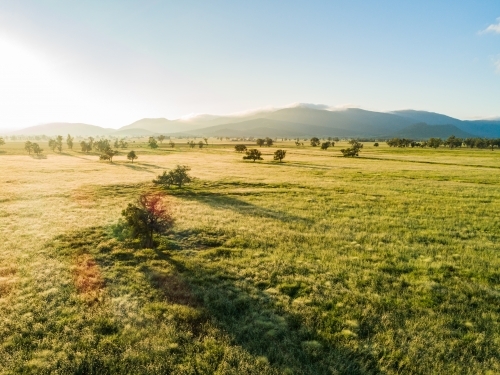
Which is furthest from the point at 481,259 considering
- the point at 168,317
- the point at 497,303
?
the point at 168,317

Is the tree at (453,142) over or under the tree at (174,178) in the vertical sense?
over

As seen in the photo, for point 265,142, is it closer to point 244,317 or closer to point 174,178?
point 174,178

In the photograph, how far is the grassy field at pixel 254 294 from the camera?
34.3ft

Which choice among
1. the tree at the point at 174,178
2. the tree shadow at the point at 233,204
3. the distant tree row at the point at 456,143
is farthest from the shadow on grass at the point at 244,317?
the distant tree row at the point at 456,143

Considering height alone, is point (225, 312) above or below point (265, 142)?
below

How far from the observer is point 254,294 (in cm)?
1464

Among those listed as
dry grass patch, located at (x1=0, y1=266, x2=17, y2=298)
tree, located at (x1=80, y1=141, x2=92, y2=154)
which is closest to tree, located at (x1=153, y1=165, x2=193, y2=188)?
dry grass patch, located at (x1=0, y1=266, x2=17, y2=298)

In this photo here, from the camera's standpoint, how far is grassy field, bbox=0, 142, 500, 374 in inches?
412

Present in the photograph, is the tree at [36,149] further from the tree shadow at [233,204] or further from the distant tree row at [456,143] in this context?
the distant tree row at [456,143]

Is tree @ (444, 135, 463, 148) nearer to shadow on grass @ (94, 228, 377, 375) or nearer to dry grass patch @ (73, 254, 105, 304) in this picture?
shadow on grass @ (94, 228, 377, 375)

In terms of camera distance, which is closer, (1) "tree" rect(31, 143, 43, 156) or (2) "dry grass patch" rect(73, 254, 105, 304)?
(2) "dry grass patch" rect(73, 254, 105, 304)

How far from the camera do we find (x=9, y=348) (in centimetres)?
1083

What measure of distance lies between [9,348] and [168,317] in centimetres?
553

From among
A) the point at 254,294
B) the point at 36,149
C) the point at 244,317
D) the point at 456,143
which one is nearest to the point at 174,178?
the point at 254,294
